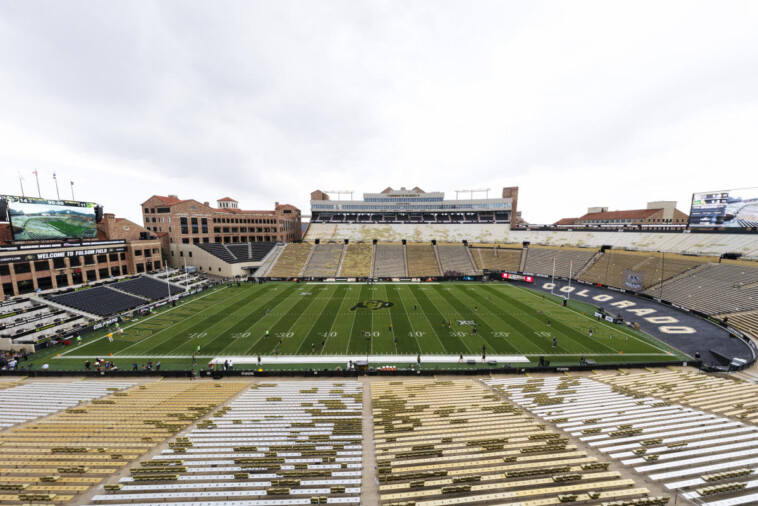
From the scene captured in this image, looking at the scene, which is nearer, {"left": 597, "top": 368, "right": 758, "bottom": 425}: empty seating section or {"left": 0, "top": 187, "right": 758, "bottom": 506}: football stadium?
{"left": 0, "top": 187, "right": 758, "bottom": 506}: football stadium

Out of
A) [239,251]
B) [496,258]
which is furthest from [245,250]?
[496,258]

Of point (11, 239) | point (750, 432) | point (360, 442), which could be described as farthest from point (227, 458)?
point (11, 239)

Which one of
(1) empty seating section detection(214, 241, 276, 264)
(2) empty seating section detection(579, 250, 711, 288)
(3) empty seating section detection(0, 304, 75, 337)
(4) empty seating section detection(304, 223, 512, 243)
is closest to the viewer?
(3) empty seating section detection(0, 304, 75, 337)

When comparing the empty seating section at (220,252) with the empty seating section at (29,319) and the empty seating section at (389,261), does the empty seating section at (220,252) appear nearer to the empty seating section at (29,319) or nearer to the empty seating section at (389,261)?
the empty seating section at (29,319)

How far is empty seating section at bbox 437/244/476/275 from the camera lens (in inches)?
2525

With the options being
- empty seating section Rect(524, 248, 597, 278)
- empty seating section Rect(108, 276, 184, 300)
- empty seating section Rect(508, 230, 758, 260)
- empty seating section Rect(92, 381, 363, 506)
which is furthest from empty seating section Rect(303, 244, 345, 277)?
empty seating section Rect(508, 230, 758, 260)

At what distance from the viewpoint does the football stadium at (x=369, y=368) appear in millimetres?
9250

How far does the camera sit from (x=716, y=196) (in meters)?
48.7

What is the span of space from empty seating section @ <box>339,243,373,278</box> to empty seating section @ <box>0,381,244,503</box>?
4449 centimetres

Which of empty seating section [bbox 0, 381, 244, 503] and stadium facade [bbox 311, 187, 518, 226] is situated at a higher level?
stadium facade [bbox 311, 187, 518, 226]

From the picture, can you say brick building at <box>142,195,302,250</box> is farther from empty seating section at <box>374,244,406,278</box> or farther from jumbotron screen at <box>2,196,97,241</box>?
empty seating section at <box>374,244,406,278</box>

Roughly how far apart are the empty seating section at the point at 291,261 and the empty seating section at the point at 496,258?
4260 cm

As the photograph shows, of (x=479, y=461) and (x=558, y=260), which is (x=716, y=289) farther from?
(x=479, y=461)

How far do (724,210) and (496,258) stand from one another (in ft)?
125
